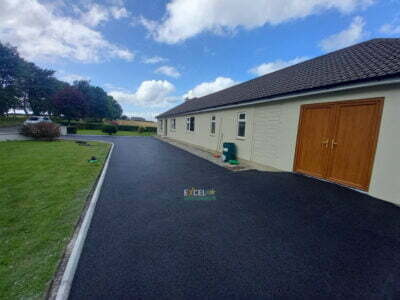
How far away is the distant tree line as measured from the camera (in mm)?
30656

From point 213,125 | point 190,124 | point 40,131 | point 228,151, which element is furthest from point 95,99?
point 228,151

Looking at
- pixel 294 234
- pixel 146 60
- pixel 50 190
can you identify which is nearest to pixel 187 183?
pixel 294 234

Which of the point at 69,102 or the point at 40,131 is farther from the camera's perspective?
the point at 69,102

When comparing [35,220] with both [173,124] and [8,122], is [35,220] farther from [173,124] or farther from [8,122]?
[8,122]

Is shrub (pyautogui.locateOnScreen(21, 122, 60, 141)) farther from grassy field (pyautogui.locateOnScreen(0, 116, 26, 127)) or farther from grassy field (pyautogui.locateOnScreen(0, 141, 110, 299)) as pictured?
grassy field (pyautogui.locateOnScreen(0, 116, 26, 127))

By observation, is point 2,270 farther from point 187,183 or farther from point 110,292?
point 187,183

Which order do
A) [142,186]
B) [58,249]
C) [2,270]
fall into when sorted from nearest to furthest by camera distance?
[2,270], [58,249], [142,186]

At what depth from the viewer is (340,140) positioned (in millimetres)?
5324

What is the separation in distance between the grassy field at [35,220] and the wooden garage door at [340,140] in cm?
691

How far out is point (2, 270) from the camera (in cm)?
197

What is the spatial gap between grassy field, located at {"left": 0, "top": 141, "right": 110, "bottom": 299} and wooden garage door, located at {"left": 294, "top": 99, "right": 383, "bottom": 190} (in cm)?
691

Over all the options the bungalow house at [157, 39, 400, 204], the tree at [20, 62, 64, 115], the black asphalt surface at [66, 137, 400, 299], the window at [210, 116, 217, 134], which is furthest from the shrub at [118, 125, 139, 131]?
the black asphalt surface at [66, 137, 400, 299]

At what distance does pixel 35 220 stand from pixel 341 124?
312 inches

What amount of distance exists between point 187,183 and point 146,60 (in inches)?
610
